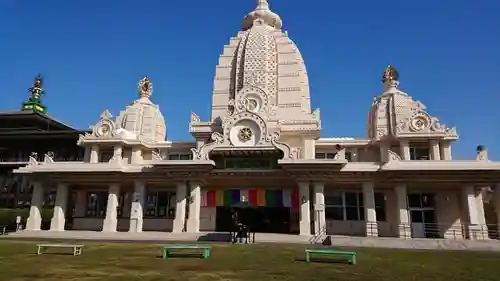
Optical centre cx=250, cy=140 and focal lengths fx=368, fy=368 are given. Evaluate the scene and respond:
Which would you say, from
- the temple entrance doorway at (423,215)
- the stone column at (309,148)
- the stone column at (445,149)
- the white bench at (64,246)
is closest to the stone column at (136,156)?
the stone column at (309,148)

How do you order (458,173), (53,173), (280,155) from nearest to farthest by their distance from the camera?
(458,173), (280,155), (53,173)

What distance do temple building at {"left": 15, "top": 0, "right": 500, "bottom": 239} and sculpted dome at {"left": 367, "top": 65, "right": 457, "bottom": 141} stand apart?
10 cm

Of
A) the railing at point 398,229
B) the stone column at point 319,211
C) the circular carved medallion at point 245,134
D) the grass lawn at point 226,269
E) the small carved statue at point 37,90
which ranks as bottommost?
the grass lawn at point 226,269

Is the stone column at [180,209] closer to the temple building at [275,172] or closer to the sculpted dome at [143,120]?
the temple building at [275,172]

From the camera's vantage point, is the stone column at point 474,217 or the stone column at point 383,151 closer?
the stone column at point 474,217

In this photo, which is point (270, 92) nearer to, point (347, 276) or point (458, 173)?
point (458, 173)

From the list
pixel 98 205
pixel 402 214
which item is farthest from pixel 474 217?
pixel 98 205

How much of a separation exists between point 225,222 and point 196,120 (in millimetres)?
10222

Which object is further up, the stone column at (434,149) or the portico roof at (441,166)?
the stone column at (434,149)

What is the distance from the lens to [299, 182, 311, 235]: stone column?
94.3 feet

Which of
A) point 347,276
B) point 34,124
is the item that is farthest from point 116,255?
point 34,124

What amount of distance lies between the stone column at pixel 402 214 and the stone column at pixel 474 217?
4.46 m

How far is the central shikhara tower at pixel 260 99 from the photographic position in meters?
31.5

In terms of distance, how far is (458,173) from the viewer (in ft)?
94.1
